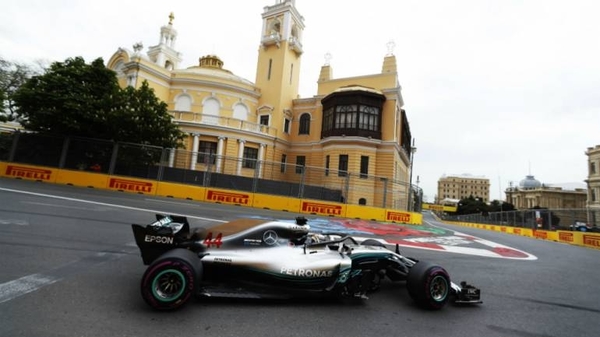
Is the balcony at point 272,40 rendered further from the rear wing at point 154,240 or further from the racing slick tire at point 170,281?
the racing slick tire at point 170,281

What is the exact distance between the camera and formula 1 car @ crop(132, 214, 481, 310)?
3.34 meters

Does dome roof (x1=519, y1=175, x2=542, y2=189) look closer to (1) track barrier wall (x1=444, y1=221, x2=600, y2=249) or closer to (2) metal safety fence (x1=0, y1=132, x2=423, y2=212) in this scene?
(1) track barrier wall (x1=444, y1=221, x2=600, y2=249)

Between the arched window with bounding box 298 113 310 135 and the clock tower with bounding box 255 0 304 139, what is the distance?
1.54m

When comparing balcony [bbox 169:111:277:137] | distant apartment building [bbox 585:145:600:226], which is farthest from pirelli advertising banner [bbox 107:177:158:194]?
distant apartment building [bbox 585:145:600:226]

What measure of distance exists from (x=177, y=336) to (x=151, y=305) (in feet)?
2.00

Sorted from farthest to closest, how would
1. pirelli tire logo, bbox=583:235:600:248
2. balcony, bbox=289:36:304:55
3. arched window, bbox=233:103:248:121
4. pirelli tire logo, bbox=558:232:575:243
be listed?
balcony, bbox=289:36:304:55, arched window, bbox=233:103:248:121, pirelli tire logo, bbox=558:232:575:243, pirelli tire logo, bbox=583:235:600:248

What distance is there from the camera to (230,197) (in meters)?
16.8

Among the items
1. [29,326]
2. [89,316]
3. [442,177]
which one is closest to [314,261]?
[89,316]

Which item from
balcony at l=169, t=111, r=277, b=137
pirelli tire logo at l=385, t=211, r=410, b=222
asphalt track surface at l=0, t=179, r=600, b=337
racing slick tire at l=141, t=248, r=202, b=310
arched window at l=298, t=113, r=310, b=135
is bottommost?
asphalt track surface at l=0, t=179, r=600, b=337

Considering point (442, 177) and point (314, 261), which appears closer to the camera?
point (314, 261)

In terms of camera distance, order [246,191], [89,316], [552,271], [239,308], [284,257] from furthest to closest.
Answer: [246,191], [552,271], [284,257], [239,308], [89,316]

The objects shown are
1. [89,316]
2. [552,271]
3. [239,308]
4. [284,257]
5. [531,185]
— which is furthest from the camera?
[531,185]

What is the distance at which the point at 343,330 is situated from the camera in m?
3.27

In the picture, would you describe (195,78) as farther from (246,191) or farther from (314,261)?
(314,261)
